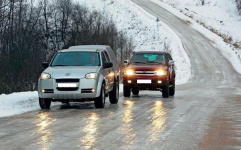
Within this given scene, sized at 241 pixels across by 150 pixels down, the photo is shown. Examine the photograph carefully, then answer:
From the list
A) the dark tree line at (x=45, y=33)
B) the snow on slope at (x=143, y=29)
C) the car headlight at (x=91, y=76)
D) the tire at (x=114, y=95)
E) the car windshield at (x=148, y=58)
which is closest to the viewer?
the car headlight at (x=91, y=76)

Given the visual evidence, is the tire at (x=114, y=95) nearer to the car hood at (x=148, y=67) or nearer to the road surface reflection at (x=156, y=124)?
the road surface reflection at (x=156, y=124)

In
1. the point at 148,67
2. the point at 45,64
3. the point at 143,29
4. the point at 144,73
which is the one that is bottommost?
the point at 144,73

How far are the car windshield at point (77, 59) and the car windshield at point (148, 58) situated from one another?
5.51 meters

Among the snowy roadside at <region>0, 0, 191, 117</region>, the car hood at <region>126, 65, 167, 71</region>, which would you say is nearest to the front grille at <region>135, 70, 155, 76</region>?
the car hood at <region>126, 65, 167, 71</region>

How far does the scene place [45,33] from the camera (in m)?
71.6

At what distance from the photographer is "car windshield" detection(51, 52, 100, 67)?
16.5m

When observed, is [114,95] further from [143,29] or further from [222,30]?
[222,30]

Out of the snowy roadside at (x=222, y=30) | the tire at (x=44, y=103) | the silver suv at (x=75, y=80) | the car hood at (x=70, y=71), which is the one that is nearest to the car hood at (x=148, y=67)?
the silver suv at (x=75, y=80)

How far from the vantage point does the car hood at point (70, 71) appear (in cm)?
1513

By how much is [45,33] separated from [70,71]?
57.4 metres

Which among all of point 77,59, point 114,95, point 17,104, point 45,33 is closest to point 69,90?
point 77,59

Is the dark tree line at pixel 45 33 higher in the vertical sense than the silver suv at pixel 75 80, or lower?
higher

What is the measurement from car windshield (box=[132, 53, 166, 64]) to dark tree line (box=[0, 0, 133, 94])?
26531 mm

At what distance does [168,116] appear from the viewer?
13.3m
